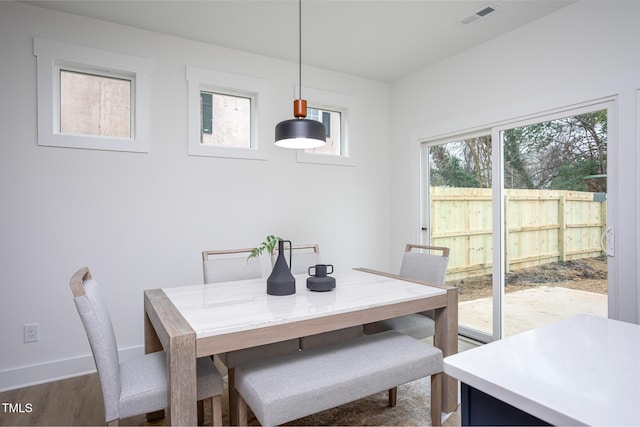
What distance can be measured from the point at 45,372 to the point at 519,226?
12.7 feet

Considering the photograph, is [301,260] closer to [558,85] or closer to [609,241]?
[609,241]

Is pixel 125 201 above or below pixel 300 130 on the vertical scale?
below

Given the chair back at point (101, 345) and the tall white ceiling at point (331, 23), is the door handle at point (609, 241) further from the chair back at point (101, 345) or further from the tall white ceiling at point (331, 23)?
the chair back at point (101, 345)

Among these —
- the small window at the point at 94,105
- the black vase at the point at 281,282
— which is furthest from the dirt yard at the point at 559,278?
the small window at the point at 94,105

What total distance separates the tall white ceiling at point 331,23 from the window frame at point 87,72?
29 centimetres

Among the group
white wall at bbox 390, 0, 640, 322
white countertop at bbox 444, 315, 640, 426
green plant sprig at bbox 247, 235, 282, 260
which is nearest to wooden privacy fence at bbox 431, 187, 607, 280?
white wall at bbox 390, 0, 640, 322

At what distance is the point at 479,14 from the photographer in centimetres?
274

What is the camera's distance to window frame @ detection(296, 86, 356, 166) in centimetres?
372

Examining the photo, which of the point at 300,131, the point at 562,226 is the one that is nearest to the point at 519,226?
the point at 562,226

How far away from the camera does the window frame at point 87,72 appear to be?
2615mm

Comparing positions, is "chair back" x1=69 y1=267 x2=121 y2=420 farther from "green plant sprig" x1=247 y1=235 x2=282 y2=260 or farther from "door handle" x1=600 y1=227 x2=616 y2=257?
"door handle" x1=600 y1=227 x2=616 y2=257

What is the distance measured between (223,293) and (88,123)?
1916 millimetres

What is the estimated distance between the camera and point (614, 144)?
7.94ft

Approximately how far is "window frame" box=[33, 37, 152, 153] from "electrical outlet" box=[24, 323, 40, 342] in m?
1.32
